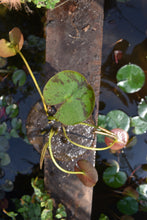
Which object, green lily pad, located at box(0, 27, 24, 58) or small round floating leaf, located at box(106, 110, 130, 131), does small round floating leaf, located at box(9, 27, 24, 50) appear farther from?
small round floating leaf, located at box(106, 110, 130, 131)

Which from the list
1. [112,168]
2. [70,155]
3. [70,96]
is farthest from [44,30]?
[112,168]

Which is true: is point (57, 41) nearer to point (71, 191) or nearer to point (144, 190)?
point (71, 191)

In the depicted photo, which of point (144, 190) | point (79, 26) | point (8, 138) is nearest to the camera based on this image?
point (79, 26)

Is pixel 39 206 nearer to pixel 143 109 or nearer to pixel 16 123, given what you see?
pixel 16 123

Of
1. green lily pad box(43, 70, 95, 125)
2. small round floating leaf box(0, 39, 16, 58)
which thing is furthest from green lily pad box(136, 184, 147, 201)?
small round floating leaf box(0, 39, 16, 58)

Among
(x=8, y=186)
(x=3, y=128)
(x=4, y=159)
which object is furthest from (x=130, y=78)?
(x=8, y=186)

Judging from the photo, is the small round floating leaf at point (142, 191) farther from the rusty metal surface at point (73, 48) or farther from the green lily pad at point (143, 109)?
the green lily pad at point (143, 109)

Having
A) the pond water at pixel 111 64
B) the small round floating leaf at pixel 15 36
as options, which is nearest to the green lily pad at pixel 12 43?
the small round floating leaf at pixel 15 36
